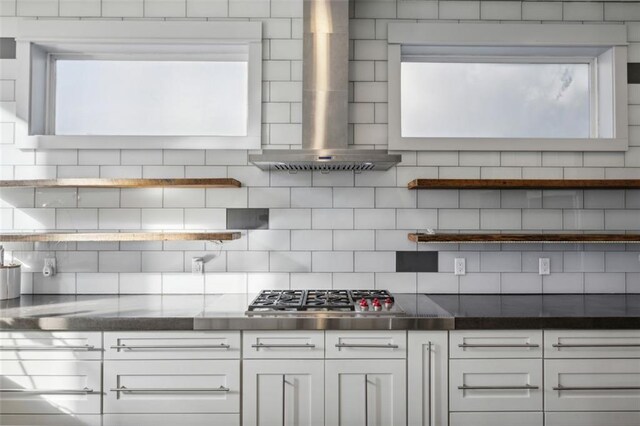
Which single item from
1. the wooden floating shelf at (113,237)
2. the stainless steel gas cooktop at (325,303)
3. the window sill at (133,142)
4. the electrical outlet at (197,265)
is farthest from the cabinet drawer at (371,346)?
the window sill at (133,142)

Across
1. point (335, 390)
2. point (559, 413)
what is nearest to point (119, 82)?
point (335, 390)

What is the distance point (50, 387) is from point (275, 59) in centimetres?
217

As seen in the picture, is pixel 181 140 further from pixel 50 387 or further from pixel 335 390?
pixel 335 390

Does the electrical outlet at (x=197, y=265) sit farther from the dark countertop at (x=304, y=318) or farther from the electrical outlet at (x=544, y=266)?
the electrical outlet at (x=544, y=266)

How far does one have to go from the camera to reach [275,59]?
9.21 ft

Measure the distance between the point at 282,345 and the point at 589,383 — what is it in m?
1.48

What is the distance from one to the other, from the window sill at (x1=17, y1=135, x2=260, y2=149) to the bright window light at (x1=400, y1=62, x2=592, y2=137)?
1075 millimetres

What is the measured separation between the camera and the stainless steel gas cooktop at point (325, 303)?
86.6 inches

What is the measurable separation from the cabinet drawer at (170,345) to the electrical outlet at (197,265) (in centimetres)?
67

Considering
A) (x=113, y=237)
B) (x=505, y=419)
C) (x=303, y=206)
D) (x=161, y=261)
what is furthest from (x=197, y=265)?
(x=505, y=419)

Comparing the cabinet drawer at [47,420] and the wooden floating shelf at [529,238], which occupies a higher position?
the wooden floating shelf at [529,238]

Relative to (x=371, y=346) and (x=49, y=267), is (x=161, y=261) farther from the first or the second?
(x=371, y=346)

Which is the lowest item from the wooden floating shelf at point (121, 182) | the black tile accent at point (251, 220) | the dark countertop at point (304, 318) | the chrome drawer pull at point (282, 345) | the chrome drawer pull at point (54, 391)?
the chrome drawer pull at point (54, 391)

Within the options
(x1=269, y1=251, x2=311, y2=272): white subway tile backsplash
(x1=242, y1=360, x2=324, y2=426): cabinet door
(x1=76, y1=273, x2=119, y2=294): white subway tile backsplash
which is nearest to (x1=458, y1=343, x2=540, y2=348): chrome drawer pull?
(x1=242, y1=360, x2=324, y2=426): cabinet door
